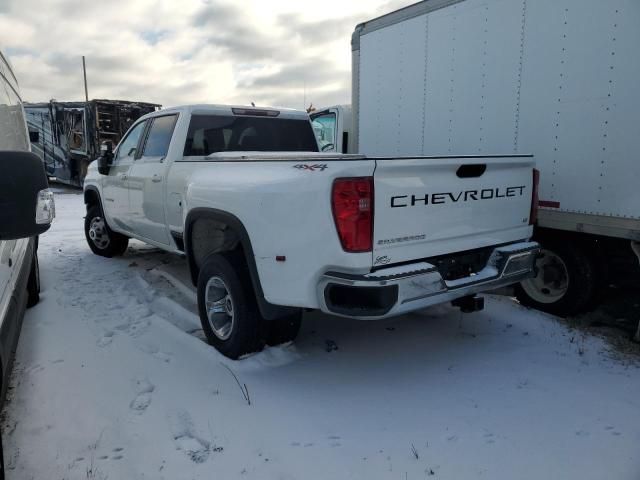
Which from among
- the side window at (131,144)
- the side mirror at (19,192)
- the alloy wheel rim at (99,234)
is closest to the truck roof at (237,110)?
the side window at (131,144)

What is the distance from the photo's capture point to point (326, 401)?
317cm

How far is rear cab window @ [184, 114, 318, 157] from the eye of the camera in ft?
16.4

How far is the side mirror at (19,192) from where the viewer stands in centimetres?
160

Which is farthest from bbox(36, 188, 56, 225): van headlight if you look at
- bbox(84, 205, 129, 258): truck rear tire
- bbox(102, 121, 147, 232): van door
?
bbox(84, 205, 129, 258): truck rear tire

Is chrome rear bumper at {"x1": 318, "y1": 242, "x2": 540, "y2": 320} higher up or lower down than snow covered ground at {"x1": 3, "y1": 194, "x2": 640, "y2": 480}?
higher up

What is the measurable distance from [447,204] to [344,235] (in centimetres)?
80

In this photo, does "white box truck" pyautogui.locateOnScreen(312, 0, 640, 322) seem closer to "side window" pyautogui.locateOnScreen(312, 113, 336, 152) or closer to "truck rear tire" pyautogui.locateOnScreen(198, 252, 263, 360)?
"side window" pyautogui.locateOnScreen(312, 113, 336, 152)

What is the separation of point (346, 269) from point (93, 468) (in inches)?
66.0

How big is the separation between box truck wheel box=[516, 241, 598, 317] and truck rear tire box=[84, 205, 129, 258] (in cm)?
527

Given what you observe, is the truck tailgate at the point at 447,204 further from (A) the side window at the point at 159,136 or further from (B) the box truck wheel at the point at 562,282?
(A) the side window at the point at 159,136

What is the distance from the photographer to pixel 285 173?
304 centimetres

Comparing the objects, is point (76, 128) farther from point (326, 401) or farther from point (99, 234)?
point (326, 401)

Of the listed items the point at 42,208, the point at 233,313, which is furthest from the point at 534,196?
the point at 42,208

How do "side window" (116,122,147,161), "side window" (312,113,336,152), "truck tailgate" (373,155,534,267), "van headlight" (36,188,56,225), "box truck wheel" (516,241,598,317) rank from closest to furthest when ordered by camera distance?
1. "van headlight" (36,188,56,225)
2. "truck tailgate" (373,155,534,267)
3. "box truck wheel" (516,241,598,317)
4. "side window" (116,122,147,161)
5. "side window" (312,113,336,152)
